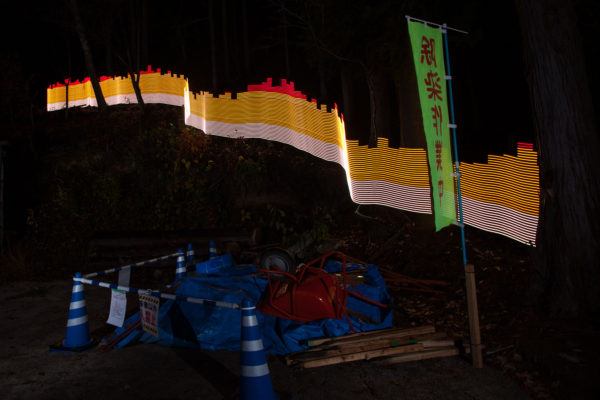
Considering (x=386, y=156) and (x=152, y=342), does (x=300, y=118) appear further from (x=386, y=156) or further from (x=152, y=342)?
(x=152, y=342)

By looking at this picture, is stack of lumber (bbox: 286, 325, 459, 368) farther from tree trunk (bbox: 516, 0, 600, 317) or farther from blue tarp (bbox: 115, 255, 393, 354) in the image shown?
tree trunk (bbox: 516, 0, 600, 317)

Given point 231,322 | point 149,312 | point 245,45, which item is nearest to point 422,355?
point 231,322

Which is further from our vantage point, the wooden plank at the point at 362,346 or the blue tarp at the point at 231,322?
the blue tarp at the point at 231,322

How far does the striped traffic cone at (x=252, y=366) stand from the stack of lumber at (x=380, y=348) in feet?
3.37

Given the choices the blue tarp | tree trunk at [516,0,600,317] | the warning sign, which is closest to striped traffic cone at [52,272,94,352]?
the blue tarp

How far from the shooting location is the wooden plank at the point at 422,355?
439cm

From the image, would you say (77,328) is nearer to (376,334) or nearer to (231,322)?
(231,322)

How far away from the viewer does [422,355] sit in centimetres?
444

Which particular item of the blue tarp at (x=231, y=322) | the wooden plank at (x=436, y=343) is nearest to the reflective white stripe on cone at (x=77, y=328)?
the blue tarp at (x=231, y=322)

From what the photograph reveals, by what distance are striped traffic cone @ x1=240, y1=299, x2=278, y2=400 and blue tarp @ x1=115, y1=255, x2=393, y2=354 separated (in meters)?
1.39

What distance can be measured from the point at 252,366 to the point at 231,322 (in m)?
1.71

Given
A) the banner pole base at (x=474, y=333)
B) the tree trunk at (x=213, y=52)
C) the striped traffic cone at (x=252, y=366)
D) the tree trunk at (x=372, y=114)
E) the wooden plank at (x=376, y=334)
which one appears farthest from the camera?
the tree trunk at (x=213, y=52)

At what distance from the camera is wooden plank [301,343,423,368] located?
4328mm

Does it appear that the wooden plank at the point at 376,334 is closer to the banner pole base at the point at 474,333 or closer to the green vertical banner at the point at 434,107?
the banner pole base at the point at 474,333
